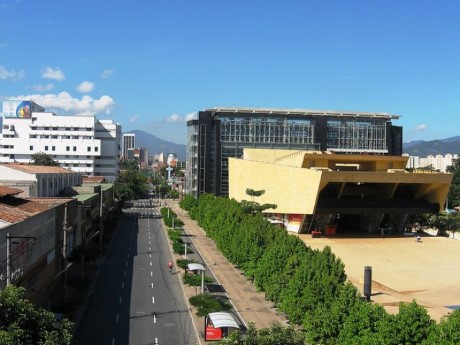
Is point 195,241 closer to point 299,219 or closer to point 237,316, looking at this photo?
point 299,219

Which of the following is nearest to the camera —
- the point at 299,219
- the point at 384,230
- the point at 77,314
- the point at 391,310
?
the point at 77,314

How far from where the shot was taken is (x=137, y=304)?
3606 cm

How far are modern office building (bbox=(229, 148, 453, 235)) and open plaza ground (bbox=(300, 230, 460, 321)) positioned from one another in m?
3.82

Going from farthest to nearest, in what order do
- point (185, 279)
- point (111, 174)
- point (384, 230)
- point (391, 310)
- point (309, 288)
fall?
point (111, 174), point (384, 230), point (185, 279), point (391, 310), point (309, 288)

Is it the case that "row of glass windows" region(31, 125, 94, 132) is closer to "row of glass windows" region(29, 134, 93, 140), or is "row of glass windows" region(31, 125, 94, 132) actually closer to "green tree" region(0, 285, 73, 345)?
"row of glass windows" region(29, 134, 93, 140)

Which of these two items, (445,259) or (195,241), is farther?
(195,241)

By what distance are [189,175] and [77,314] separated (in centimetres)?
8345

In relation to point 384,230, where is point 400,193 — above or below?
above

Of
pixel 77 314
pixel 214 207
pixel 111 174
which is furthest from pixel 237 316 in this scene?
pixel 111 174

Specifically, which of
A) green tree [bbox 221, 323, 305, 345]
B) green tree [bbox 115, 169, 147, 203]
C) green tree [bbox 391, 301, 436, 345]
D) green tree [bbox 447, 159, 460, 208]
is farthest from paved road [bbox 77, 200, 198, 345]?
green tree [bbox 447, 159, 460, 208]

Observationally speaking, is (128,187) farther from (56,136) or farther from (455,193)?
(455,193)

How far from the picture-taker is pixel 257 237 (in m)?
42.7

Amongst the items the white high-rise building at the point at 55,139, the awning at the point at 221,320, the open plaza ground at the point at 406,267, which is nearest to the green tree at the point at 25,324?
the awning at the point at 221,320

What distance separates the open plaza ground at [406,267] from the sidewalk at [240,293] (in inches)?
329
